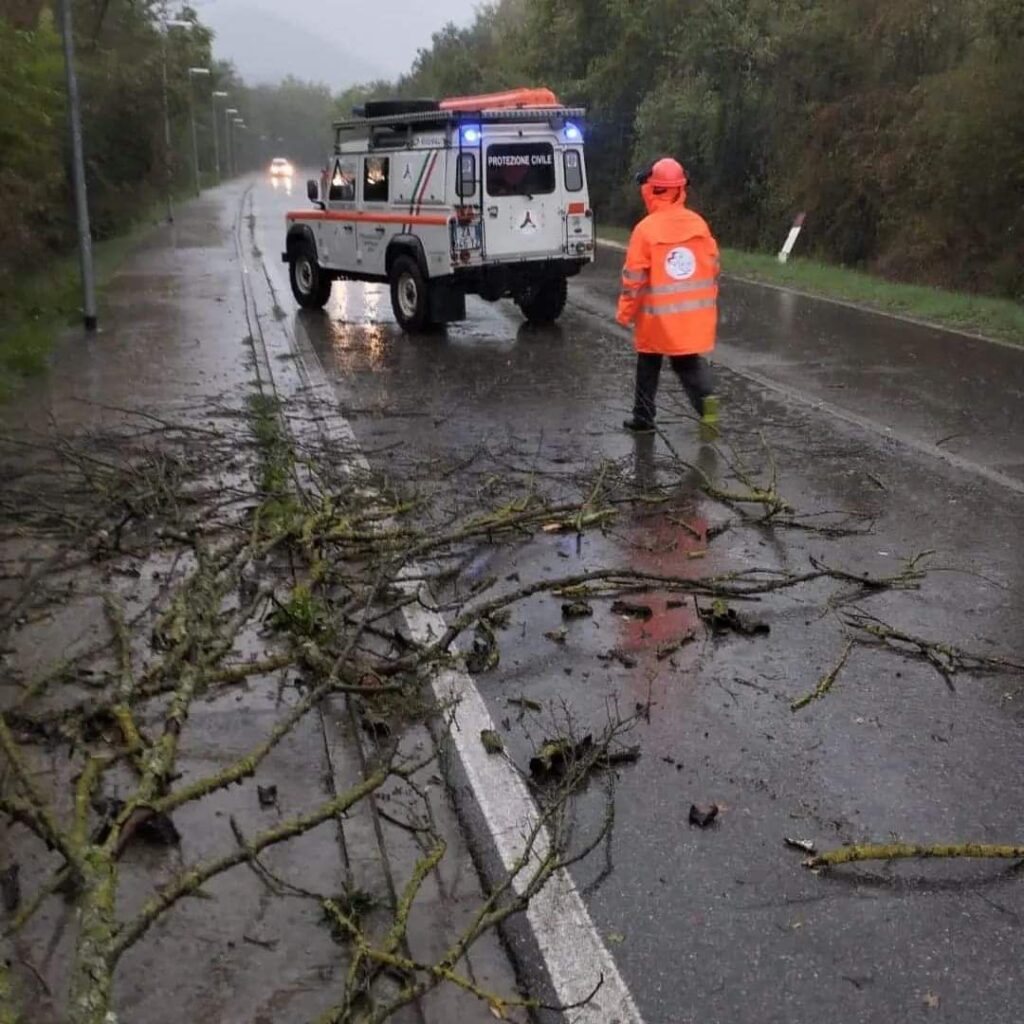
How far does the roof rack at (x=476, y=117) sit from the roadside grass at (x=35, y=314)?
14.8 ft

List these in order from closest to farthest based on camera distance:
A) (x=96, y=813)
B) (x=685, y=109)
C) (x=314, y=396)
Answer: (x=96, y=813) < (x=314, y=396) < (x=685, y=109)

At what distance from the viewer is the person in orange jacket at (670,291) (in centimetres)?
862

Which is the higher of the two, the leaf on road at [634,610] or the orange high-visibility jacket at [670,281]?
the orange high-visibility jacket at [670,281]

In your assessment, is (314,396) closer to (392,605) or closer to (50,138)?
(392,605)

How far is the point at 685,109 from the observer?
28.9 meters

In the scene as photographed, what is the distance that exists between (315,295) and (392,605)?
1187cm

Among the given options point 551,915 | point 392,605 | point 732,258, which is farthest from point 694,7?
point 551,915

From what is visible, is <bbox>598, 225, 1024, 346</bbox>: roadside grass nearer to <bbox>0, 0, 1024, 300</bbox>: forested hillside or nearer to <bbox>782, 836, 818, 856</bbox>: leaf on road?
<bbox>0, 0, 1024, 300</bbox>: forested hillside

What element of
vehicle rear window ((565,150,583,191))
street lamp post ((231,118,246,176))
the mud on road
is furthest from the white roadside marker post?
street lamp post ((231,118,246,176))

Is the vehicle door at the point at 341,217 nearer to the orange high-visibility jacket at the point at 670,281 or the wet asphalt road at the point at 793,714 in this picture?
the wet asphalt road at the point at 793,714

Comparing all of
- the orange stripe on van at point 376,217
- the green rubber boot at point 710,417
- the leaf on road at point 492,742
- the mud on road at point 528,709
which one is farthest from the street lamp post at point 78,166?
the leaf on road at point 492,742

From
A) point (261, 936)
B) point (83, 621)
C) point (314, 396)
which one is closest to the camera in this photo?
point (261, 936)

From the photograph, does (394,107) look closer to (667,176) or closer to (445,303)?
(445,303)

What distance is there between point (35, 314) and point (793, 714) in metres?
13.2
